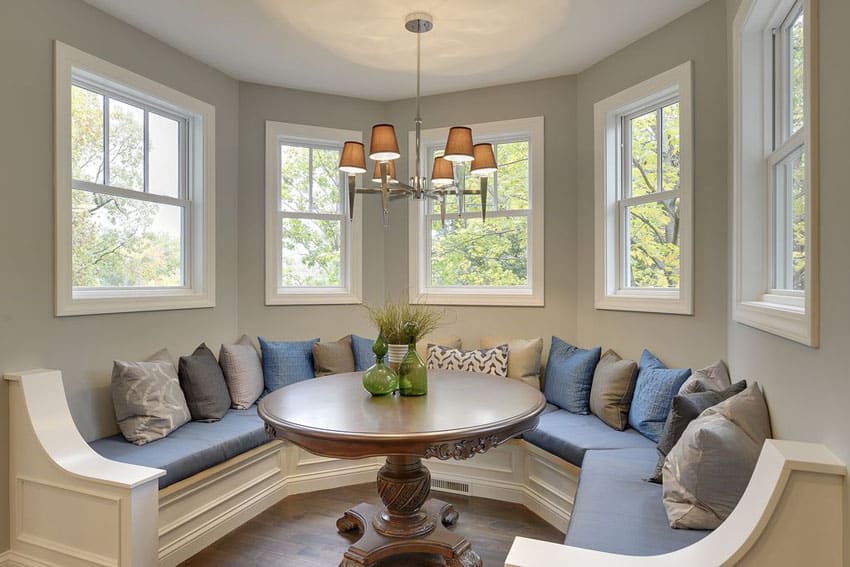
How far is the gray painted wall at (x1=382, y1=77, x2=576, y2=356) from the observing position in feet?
12.2

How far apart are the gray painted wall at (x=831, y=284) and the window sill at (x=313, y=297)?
3074mm

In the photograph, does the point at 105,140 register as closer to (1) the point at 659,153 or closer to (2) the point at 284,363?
(2) the point at 284,363

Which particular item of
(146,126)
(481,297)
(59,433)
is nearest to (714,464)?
(481,297)

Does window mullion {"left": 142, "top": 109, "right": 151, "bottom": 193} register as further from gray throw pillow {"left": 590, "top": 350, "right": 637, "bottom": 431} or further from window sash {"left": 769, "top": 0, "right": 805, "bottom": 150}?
window sash {"left": 769, "top": 0, "right": 805, "bottom": 150}

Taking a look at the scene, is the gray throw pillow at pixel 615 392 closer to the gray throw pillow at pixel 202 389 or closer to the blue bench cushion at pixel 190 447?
the blue bench cushion at pixel 190 447

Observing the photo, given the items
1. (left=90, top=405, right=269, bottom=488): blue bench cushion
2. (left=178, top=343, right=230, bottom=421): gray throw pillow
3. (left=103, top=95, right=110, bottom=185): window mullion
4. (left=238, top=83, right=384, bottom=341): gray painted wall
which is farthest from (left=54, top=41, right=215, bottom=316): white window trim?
(left=90, top=405, right=269, bottom=488): blue bench cushion

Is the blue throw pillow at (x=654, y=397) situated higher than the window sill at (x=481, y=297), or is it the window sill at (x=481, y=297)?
the window sill at (x=481, y=297)

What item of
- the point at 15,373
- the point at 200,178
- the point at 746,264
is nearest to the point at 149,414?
the point at 15,373

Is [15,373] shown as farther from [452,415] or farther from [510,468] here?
[510,468]

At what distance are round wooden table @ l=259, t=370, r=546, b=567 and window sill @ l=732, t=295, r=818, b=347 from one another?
3.04 feet

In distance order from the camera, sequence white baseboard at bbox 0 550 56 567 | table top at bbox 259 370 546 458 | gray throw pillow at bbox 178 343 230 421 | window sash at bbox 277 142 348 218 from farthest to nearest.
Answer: window sash at bbox 277 142 348 218, gray throw pillow at bbox 178 343 230 421, white baseboard at bbox 0 550 56 567, table top at bbox 259 370 546 458

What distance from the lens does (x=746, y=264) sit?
223 cm

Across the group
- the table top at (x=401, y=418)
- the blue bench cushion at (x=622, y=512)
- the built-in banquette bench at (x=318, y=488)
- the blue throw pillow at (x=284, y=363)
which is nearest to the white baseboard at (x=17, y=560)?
the built-in banquette bench at (x=318, y=488)

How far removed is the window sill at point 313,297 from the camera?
3.91 m
